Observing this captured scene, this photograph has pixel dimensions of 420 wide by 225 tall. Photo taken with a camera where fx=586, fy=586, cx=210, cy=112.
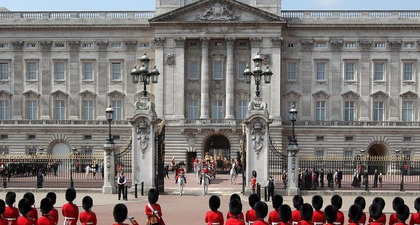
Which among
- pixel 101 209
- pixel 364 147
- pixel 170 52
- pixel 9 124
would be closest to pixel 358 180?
pixel 101 209

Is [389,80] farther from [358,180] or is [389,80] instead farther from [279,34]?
[358,180]

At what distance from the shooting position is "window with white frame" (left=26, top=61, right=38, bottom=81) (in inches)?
2339

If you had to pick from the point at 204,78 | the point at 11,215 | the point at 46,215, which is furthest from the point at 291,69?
the point at 46,215

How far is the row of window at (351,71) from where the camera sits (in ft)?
190

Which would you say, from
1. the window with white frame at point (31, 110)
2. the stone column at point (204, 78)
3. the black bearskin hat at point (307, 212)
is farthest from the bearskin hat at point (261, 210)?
the window with white frame at point (31, 110)

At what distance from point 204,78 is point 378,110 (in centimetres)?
1754

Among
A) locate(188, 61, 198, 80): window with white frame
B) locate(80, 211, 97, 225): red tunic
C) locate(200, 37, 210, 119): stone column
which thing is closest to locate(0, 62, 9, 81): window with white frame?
locate(188, 61, 198, 80): window with white frame

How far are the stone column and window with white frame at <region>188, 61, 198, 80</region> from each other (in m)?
0.92

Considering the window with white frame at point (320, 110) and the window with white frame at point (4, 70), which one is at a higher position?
the window with white frame at point (4, 70)

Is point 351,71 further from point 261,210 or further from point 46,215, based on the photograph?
point 46,215

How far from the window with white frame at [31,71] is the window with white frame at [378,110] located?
34.1 meters

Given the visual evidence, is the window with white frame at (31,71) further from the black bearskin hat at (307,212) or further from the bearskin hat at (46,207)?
the black bearskin hat at (307,212)

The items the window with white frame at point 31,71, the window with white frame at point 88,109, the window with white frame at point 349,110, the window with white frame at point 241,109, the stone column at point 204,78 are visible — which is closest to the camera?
the stone column at point 204,78

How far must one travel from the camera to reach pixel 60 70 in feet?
195
